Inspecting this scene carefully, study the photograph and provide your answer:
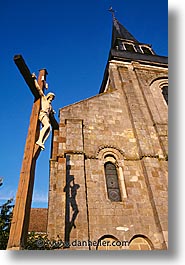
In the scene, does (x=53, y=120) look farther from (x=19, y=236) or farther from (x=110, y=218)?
(x=110, y=218)

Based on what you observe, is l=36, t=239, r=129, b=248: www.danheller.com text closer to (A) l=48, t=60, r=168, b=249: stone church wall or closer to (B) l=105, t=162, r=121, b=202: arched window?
(A) l=48, t=60, r=168, b=249: stone church wall

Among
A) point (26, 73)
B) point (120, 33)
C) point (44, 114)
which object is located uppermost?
point (120, 33)

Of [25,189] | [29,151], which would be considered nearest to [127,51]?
[29,151]

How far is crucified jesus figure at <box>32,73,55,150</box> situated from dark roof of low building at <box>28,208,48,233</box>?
718 cm

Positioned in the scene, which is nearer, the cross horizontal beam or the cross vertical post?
the cross vertical post

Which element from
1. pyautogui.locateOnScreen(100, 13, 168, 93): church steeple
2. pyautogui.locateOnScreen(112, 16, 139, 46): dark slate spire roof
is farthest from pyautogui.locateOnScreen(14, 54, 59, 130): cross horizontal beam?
pyautogui.locateOnScreen(112, 16, 139, 46): dark slate spire roof

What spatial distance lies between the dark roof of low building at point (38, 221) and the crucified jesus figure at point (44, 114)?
23.6 feet

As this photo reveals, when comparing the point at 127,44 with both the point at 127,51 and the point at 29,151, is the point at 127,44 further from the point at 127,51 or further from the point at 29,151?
the point at 29,151

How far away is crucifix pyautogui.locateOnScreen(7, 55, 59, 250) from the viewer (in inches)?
106

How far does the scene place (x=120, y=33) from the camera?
17469 millimetres

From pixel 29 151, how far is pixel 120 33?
1636cm

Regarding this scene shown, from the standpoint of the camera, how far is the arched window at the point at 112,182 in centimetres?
647

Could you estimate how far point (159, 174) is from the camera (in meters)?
6.80

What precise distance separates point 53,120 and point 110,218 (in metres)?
2.95
